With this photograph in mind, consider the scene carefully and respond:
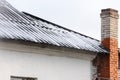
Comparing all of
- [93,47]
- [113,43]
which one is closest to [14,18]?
[93,47]

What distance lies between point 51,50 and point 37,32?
66 cm

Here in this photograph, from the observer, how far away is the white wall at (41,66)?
10.9m

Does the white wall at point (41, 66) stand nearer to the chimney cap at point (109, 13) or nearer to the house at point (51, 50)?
the house at point (51, 50)

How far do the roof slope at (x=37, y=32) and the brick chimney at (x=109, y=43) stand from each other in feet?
0.96

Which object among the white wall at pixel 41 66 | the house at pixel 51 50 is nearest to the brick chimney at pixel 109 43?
the house at pixel 51 50

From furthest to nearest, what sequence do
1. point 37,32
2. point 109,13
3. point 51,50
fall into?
point 109,13 → point 37,32 → point 51,50

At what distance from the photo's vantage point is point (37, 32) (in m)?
12.2

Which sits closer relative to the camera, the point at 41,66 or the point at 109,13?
the point at 41,66

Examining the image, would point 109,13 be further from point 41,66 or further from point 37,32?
point 41,66

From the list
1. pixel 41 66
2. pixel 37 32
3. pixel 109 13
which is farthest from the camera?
pixel 109 13

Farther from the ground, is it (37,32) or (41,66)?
(37,32)

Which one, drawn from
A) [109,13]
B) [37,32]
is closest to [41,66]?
[37,32]

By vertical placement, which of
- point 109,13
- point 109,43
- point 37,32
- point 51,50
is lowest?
point 51,50

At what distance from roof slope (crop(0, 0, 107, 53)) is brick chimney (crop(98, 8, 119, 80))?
291 millimetres
